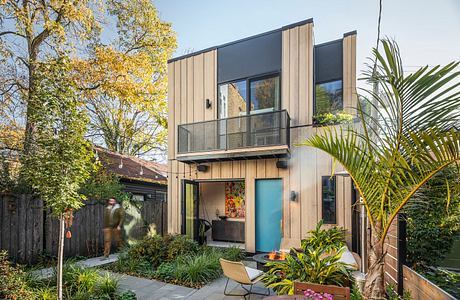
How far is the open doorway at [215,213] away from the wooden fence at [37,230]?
8.37 ft

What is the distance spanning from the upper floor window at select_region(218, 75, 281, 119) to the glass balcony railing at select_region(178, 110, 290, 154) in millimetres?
619

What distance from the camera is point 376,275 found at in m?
2.58

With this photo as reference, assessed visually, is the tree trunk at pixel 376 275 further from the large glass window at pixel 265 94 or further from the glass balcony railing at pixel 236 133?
the large glass window at pixel 265 94

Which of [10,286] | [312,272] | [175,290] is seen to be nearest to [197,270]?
[175,290]

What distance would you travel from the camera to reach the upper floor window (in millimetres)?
8336

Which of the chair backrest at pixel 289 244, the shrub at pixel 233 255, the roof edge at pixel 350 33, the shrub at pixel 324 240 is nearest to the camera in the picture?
the shrub at pixel 324 240

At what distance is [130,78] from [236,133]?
6.91 metres

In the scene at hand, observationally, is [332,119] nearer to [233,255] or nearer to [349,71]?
[349,71]

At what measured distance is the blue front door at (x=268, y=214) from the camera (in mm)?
8094

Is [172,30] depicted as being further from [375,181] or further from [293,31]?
[375,181]

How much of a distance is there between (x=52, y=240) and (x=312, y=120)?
7.35 m

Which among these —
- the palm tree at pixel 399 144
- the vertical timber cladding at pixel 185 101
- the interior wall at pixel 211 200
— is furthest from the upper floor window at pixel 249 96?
the palm tree at pixel 399 144

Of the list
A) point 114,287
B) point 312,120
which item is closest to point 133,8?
point 312,120

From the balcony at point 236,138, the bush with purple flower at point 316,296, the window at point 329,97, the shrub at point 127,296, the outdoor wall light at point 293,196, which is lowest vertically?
the shrub at point 127,296
